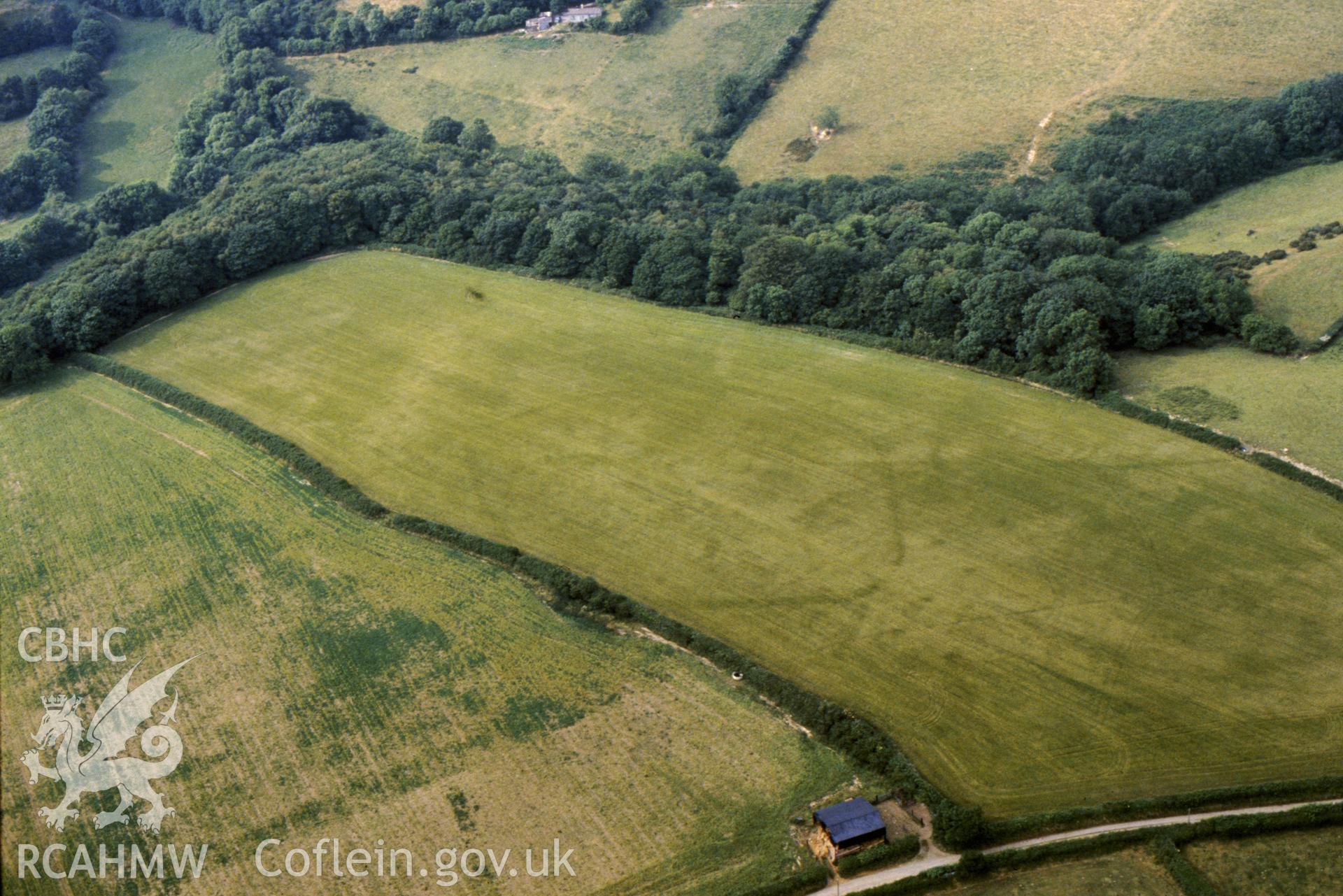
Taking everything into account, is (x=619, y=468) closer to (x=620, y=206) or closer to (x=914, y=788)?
(x=914, y=788)

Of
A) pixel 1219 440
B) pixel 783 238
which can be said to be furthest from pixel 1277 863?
pixel 783 238

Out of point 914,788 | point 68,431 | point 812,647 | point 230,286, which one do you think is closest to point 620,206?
point 230,286

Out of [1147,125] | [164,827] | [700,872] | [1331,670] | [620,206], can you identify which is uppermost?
[1147,125]

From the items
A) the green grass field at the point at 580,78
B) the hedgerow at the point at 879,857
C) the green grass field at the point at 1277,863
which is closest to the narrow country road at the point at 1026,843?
the hedgerow at the point at 879,857

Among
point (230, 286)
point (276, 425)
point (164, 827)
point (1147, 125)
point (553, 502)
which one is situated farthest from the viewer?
point (1147, 125)

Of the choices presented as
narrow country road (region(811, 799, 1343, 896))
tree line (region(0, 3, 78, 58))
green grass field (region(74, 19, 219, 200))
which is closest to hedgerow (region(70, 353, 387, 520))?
narrow country road (region(811, 799, 1343, 896))

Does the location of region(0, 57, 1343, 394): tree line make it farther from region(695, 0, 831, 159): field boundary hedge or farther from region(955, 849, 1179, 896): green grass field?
region(955, 849, 1179, 896): green grass field

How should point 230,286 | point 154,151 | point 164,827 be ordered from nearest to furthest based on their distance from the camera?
point 164,827
point 230,286
point 154,151
